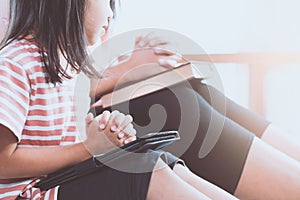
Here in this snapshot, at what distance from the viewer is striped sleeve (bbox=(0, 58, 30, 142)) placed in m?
0.78

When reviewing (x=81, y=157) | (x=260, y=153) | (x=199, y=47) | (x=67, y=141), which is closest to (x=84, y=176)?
(x=81, y=157)

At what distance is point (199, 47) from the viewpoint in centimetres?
188

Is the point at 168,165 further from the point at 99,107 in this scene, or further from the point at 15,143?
the point at 99,107

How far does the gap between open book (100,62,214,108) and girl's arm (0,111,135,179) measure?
1.10 ft

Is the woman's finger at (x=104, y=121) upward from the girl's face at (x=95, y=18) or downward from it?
downward

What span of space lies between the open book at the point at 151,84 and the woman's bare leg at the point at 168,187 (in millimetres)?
391

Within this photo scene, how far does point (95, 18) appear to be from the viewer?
0.98 m

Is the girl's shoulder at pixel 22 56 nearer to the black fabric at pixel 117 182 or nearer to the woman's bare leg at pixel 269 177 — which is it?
the black fabric at pixel 117 182

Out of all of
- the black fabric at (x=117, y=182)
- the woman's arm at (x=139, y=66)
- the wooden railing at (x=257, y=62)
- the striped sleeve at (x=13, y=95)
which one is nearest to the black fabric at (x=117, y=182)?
the black fabric at (x=117, y=182)

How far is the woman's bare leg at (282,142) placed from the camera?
124 cm

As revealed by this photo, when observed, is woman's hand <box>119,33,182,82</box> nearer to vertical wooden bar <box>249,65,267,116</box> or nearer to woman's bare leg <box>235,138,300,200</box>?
woman's bare leg <box>235,138,300,200</box>

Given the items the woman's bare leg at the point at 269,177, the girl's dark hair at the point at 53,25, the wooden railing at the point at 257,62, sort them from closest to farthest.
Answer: the girl's dark hair at the point at 53,25 < the woman's bare leg at the point at 269,177 < the wooden railing at the point at 257,62

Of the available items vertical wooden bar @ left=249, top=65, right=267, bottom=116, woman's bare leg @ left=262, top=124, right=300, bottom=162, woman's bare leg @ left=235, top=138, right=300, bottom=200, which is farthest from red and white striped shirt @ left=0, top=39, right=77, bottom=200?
vertical wooden bar @ left=249, top=65, right=267, bottom=116

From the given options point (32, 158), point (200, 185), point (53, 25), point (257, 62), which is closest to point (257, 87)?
point (257, 62)
